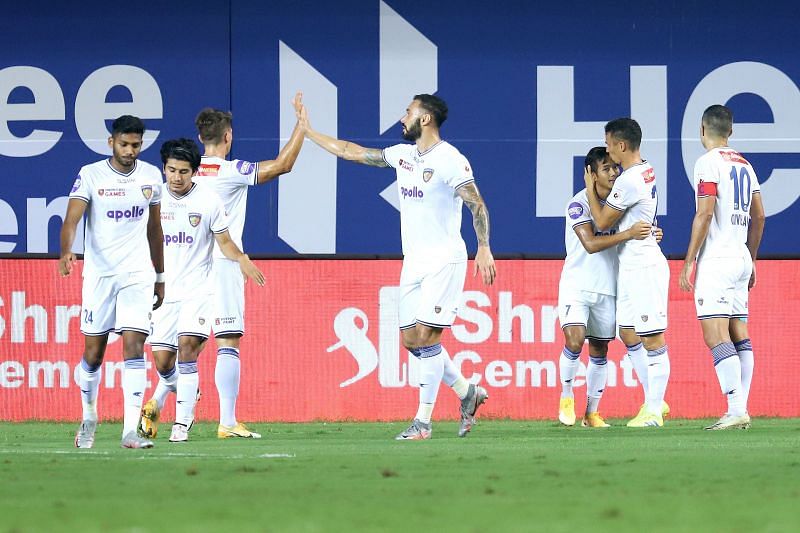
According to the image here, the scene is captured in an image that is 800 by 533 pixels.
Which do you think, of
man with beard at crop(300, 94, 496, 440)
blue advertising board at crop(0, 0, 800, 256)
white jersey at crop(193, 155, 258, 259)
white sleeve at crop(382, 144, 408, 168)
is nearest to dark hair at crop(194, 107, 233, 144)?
white jersey at crop(193, 155, 258, 259)

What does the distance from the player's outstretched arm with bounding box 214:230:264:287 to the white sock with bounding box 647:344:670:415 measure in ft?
10.5

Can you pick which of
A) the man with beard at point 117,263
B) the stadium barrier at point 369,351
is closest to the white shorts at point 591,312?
the stadium barrier at point 369,351

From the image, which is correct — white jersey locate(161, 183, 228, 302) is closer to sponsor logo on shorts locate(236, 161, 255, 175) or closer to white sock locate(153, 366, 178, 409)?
sponsor logo on shorts locate(236, 161, 255, 175)

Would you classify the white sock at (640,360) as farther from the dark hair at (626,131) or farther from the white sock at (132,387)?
the white sock at (132,387)

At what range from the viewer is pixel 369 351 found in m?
13.7

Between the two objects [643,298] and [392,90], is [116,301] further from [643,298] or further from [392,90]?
[392,90]

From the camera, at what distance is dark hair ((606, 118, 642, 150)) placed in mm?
11695

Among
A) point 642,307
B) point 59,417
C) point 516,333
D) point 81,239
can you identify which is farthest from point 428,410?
point 81,239

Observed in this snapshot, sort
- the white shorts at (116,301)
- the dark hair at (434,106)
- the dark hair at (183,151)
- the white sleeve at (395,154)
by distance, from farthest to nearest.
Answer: the white sleeve at (395,154) < the dark hair at (434,106) < the dark hair at (183,151) < the white shorts at (116,301)

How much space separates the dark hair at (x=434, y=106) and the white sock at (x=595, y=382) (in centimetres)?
254

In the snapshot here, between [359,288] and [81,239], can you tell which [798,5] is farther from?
[81,239]

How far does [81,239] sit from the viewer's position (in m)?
16.7

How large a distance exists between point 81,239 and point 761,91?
770cm

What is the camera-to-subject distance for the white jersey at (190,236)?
10.6 m
